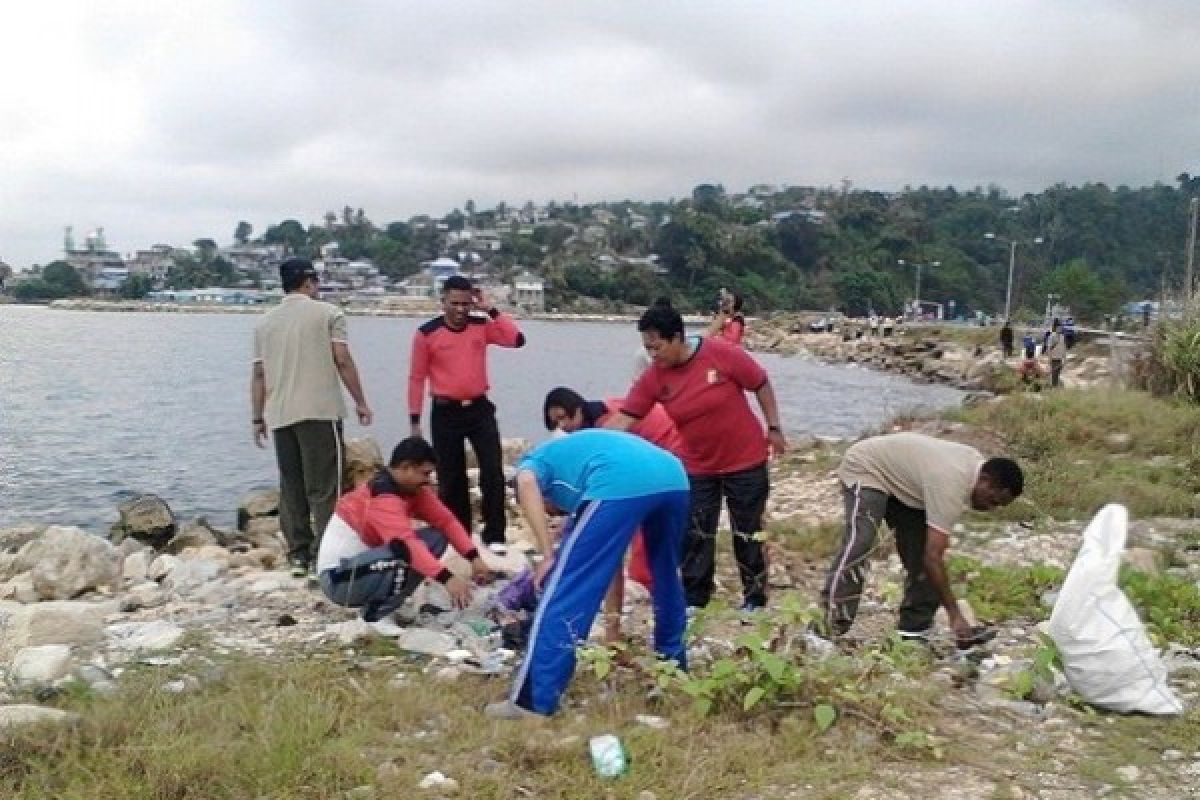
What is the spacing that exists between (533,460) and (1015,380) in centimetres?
2264

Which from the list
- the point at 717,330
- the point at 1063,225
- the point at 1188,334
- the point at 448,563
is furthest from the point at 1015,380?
the point at 1063,225

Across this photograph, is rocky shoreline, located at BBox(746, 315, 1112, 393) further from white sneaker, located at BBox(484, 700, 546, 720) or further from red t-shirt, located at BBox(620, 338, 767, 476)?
white sneaker, located at BBox(484, 700, 546, 720)

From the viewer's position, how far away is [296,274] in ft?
22.1

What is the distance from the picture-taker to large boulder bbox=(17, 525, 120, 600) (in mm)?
7824

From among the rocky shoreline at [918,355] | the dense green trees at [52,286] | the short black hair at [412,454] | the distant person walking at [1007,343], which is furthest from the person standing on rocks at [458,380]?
the dense green trees at [52,286]

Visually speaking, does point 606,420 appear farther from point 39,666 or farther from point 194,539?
point 194,539

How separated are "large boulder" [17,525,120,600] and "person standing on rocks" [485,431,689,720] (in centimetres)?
493

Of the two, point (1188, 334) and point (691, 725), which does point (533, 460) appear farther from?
point (1188, 334)

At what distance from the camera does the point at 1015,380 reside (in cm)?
2486

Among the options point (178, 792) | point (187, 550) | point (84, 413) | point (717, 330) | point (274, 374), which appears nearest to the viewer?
point (178, 792)

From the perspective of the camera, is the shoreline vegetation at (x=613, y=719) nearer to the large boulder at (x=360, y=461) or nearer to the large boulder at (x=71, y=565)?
the large boulder at (x=71, y=565)

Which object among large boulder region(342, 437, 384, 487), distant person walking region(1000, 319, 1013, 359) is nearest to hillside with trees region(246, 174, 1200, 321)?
distant person walking region(1000, 319, 1013, 359)

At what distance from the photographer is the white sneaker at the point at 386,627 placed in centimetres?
520

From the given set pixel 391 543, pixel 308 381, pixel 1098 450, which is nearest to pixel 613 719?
pixel 391 543
